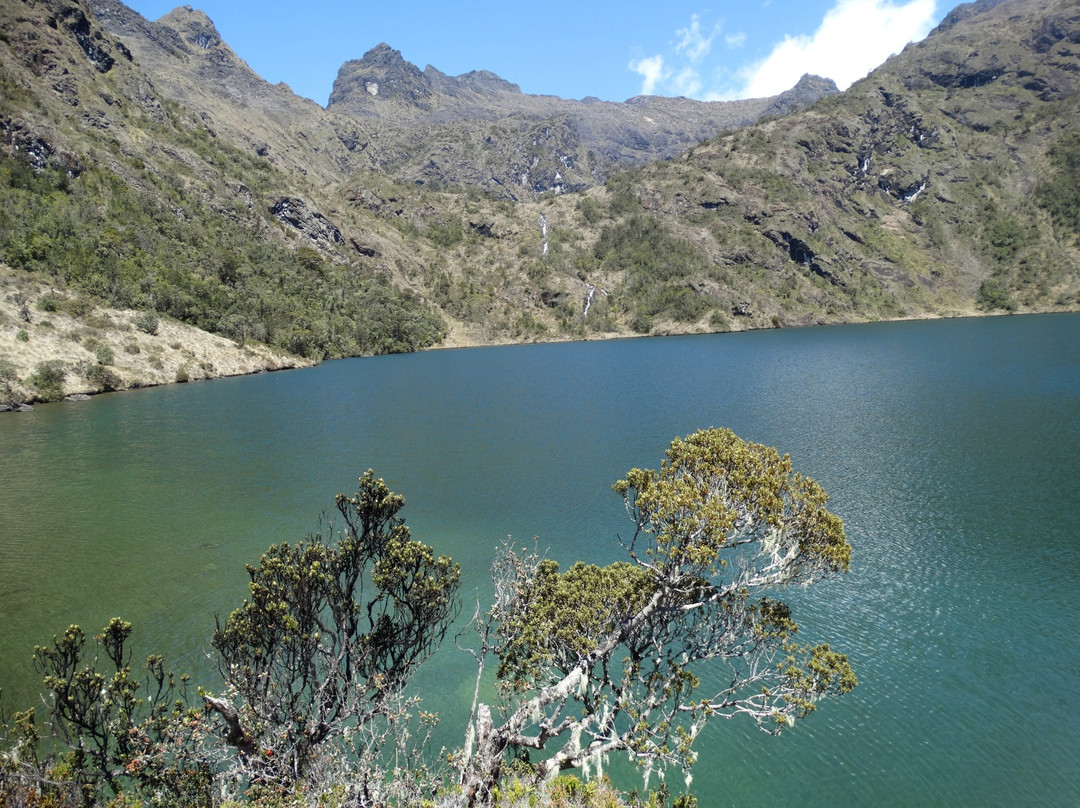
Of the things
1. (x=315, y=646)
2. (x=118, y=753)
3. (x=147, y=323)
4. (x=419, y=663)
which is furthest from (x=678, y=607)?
(x=147, y=323)

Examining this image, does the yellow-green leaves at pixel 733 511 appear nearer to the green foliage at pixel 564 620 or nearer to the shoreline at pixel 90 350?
the green foliage at pixel 564 620

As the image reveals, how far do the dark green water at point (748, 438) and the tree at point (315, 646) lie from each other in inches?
200

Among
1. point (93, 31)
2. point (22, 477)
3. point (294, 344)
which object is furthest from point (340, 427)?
point (93, 31)

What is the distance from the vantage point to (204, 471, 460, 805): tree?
11648 mm

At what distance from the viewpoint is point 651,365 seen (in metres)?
106

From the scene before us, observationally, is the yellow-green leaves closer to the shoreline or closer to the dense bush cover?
the dense bush cover

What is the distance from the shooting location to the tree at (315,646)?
11648 mm

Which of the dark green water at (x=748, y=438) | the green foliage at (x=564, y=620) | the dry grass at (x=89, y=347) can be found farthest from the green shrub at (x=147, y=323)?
the green foliage at (x=564, y=620)

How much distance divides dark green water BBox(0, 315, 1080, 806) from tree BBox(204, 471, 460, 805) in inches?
200

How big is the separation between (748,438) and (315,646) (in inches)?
1508

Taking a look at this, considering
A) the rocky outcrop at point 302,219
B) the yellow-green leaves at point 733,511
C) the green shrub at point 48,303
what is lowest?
the yellow-green leaves at point 733,511

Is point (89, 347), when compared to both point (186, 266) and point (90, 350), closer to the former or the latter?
point (90, 350)

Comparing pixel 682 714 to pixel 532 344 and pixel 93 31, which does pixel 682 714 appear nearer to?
pixel 532 344

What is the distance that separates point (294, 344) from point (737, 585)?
13299cm
